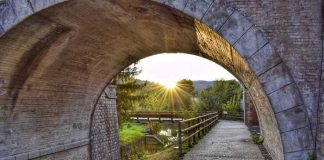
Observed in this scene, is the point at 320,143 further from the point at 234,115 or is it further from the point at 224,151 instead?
the point at 234,115

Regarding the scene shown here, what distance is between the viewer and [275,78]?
17.3 ft

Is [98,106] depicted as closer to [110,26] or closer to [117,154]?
[117,154]

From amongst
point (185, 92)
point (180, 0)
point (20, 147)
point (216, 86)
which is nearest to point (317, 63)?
point (180, 0)

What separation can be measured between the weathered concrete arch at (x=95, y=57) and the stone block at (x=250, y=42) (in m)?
0.01

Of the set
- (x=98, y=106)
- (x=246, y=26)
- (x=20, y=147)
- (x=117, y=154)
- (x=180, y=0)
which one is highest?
(x=180, y=0)

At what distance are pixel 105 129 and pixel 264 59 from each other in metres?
9.30

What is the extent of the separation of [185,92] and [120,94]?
2919cm

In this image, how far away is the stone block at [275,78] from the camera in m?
5.24

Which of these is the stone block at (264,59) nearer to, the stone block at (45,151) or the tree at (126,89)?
the stone block at (45,151)

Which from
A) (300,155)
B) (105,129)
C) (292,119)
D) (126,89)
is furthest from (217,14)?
(126,89)

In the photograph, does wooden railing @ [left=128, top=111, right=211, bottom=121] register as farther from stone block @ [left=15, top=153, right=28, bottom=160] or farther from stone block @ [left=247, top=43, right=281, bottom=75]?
stone block @ [left=247, top=43, right=281, bottom=75]

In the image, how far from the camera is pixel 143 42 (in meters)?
9.16

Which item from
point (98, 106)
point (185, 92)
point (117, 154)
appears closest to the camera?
point (98, 106)

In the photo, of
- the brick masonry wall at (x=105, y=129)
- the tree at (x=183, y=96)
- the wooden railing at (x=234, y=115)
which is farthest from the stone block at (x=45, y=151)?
the tree at (x=183, y=96)
